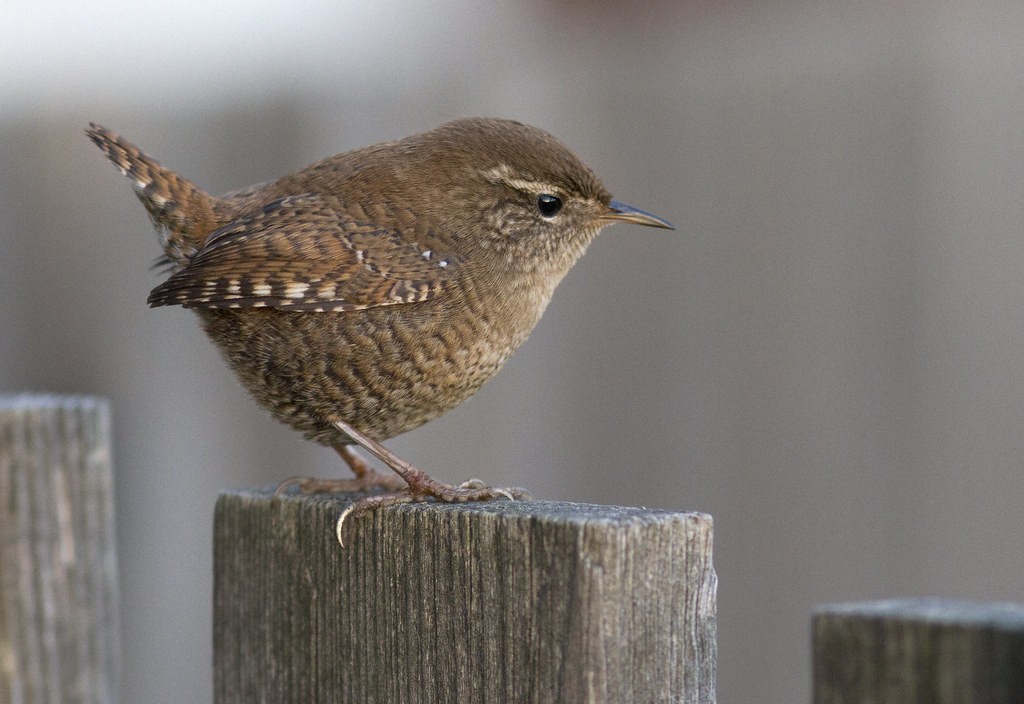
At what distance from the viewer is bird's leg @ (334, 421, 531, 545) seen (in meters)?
1.93

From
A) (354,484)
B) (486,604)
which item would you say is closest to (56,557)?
(354,484)

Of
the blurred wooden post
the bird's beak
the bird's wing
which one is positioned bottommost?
the blurred wooden post

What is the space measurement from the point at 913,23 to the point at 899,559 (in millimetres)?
1681

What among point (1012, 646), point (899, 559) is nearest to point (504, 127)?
point (899, 559)

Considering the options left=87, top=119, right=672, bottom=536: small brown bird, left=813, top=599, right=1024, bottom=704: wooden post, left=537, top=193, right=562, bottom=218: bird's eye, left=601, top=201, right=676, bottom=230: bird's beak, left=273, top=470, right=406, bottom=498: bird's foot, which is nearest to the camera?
left=813, top=599, right=1024, bottom=704: wooden post

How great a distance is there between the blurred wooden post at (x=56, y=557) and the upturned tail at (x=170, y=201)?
71cm

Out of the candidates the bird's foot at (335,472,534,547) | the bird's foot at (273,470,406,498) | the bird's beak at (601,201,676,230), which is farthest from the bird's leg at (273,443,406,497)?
the bird's beak at (601,201,676,230)

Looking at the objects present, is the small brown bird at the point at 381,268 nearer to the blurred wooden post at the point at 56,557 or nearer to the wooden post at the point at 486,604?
the blurred wooden post at the point at 56,557

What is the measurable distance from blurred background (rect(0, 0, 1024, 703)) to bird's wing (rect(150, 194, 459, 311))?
1.02 metres

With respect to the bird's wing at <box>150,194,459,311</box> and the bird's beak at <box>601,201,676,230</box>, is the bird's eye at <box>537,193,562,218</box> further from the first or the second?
the bird's wing at <box>150,194,459,311</box>

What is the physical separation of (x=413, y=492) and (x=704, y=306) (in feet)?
6.46

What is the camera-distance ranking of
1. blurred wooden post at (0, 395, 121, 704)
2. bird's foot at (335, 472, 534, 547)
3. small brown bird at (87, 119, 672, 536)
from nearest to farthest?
1. bird's foot at (335, 472, 534, 547)
2. blurred wooden post at (0, 395, 121, 704)
3. small brown bird at (87, 119, 672, 536)

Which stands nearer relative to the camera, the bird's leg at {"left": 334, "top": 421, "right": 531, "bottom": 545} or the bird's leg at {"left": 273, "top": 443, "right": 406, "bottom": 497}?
the bird's leg at {"left": 334, "top": 421, "right": 531, "bottom": 545}

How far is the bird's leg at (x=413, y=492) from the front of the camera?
1.93 m
